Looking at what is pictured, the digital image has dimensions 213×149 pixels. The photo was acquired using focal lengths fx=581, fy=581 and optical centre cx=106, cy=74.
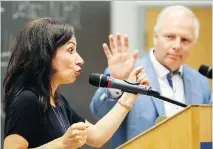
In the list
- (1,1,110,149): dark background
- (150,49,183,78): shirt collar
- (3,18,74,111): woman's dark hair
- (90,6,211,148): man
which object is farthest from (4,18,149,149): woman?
(1,1,110,149): dark background

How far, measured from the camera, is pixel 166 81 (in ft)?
9.33

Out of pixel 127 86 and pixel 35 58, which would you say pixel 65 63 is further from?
pixel 127 86

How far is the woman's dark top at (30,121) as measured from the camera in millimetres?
1854

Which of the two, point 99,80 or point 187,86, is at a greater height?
point 99,80

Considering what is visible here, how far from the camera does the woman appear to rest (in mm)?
1860

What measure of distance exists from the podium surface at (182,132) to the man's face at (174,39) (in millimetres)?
1069

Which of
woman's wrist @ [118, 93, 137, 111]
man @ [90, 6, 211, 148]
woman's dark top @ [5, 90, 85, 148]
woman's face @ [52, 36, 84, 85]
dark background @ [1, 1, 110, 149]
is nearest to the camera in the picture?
woman's dark top @ [5, 90, 85, 148]

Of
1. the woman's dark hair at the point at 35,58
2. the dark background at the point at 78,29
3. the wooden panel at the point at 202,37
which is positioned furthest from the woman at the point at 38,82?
the wooden panel at the point at 202,37

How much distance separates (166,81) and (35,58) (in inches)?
41.1

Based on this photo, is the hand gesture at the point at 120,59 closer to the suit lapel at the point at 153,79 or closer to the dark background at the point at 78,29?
the suit lapel at the point at 153,79

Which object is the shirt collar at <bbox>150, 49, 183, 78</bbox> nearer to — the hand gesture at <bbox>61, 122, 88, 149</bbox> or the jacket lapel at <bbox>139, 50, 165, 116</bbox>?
the jacket lapel at <bbox>139, 50, 165, 116</bbox>

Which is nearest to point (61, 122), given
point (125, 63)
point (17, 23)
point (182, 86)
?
point (125, 63)

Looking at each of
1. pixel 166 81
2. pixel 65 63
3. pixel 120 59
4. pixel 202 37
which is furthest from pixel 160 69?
pixel 202 37

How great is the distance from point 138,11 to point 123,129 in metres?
1.76
